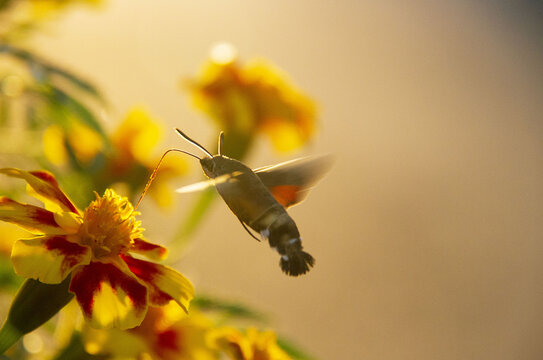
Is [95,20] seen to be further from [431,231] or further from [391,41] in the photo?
[431,231]

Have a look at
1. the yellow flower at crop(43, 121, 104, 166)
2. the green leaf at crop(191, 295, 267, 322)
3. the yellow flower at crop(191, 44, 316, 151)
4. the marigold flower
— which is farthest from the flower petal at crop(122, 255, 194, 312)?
the yellow flower at crop(191, 44, 316, 151)

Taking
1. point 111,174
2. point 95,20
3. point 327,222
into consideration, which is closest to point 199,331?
point 111,174

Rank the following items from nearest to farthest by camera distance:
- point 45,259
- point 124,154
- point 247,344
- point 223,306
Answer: point 45,259
point 247,344
point 223,306
point 124,154

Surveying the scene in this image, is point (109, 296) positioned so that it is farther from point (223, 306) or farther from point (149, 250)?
point (223, 306)

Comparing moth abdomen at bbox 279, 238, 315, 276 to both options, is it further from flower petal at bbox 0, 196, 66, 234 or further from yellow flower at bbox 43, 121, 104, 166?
yellow flower at bbox 43, 121, 104, 166

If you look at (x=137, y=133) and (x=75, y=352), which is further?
(x=137, y=133)

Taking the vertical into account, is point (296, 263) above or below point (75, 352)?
above

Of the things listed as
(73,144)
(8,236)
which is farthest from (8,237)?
(73,144)
